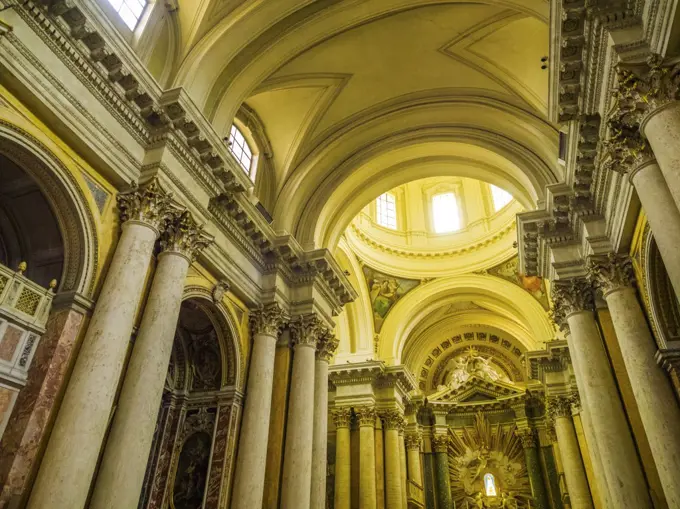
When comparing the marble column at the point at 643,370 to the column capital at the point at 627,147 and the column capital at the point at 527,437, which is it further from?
the column capital at the point at 527,437

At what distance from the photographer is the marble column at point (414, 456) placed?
56.4 feet

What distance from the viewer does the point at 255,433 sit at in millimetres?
8336

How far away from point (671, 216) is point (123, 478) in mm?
6177

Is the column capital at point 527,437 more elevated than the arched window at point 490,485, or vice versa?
Result: the column capital at point 527,437

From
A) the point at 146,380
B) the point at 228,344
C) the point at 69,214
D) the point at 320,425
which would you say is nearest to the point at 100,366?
the point at 146,380

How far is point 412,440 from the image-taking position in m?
17.9

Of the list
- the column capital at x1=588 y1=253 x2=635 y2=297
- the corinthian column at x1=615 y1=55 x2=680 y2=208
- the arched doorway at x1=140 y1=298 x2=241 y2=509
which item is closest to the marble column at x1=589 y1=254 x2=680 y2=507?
the column capital at x1=588 y1=253 x2=635 y2=297

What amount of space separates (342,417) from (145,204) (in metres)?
10.7

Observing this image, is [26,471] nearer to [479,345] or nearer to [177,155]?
[177,155]

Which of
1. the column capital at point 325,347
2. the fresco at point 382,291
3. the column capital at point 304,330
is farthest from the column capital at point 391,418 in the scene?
the column capital at point 304,330

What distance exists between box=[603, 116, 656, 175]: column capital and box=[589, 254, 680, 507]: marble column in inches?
77.3

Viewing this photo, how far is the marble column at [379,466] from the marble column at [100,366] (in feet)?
35.7

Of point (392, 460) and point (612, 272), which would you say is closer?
point (612, 272)

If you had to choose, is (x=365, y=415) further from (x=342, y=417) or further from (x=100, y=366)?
(x=100, y=366)
